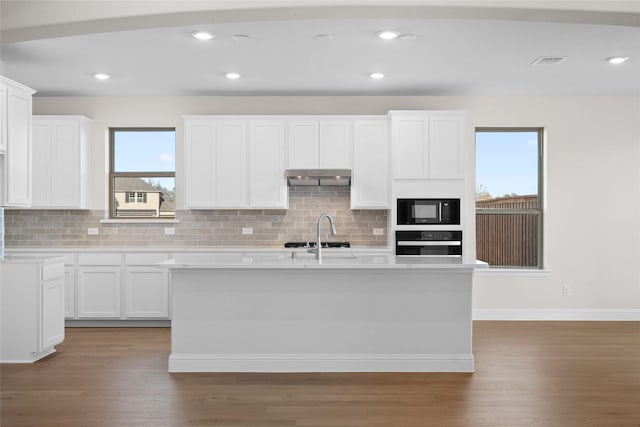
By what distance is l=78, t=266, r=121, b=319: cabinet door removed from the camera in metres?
6.54

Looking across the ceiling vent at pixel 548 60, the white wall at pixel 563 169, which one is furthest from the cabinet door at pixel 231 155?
the ceiling vent at pixel 548 60

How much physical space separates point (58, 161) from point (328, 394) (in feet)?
15.2

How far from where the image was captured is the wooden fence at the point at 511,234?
7.19 metres

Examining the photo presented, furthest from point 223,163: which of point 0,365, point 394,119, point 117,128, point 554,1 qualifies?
point 554,1

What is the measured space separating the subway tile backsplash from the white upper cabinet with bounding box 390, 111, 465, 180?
0.77 meters

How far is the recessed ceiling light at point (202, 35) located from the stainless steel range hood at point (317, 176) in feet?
7.13

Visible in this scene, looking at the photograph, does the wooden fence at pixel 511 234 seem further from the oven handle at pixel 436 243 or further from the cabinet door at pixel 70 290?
the cabinet door at pixel 70 290

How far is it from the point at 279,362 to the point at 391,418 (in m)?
1.29

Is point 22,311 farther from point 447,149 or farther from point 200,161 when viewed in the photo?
point 447,149

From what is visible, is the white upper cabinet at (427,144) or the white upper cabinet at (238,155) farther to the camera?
the white upper cabinet at (238,155)

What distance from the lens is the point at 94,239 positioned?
23.2 feet

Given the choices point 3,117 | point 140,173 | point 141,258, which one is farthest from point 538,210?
point 3,117

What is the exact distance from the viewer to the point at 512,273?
704 centimetres

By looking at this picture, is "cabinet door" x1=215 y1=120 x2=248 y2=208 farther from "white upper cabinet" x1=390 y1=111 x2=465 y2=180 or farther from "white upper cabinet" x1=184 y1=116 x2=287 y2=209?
"white upper cabinet" x1=390 y1=111 x2=465 y2=180
